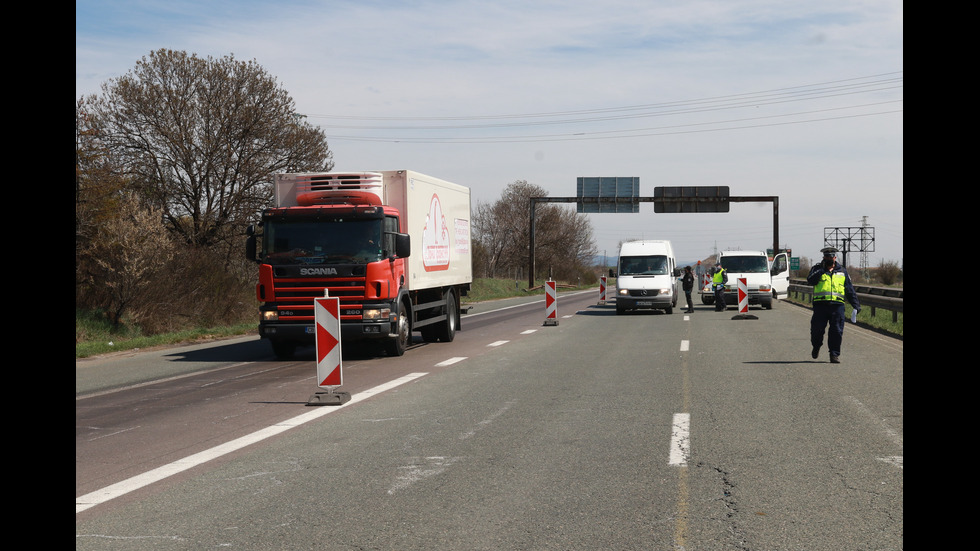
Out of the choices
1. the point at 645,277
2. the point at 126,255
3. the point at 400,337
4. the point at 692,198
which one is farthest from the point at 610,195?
the point at 400,337

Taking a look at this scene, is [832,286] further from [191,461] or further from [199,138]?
[199,138]

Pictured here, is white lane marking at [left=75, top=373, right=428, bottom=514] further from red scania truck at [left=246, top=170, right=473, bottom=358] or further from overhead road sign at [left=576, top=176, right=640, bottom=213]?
overhead road sign at [left=576, top=176, right=640, bottom=213]

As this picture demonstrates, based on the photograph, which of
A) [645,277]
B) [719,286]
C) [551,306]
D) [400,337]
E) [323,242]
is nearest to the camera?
[323,242]

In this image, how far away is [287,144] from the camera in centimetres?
3331

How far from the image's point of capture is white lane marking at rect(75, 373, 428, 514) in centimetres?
592

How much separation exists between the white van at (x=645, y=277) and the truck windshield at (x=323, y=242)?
16.2 metres

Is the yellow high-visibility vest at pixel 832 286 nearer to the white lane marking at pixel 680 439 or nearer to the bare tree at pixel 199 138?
the white lane marking at pixel 680 439

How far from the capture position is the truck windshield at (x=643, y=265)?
30500mm

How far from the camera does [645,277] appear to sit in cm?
3011

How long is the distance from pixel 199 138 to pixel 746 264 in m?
20.5

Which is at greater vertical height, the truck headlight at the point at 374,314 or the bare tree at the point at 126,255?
the bare tree at the point at 126,255

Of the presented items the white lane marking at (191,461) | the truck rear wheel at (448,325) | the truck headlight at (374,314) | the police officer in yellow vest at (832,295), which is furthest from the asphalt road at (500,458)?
the truck rear wheel at (448,325)
